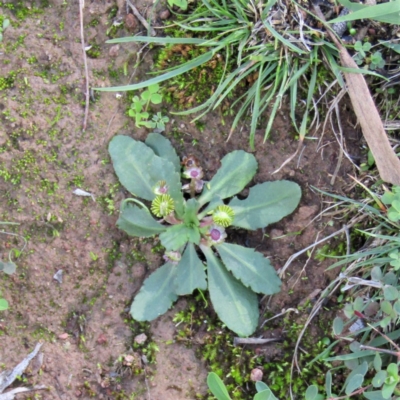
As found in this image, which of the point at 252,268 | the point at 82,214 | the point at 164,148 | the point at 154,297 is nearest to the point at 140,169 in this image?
the point at 164,148

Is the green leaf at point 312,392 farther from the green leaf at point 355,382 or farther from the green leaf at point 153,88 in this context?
the green leaf at point 153,88

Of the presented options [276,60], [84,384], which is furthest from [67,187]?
[276,60]

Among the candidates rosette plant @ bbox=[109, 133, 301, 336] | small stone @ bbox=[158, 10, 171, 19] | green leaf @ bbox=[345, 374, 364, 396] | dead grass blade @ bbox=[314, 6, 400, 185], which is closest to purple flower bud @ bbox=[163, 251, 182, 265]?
rosette plant @ bbox=[109, 133, 301, 336]

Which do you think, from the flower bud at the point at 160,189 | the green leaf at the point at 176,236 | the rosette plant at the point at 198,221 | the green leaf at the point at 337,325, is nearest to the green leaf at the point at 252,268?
the rosette plant at the point at 198,221

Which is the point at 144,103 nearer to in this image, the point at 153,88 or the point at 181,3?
the point at 153,88

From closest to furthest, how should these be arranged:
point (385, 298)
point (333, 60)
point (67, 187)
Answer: point (385, 298)
point (333, 60)
point (67, 187)

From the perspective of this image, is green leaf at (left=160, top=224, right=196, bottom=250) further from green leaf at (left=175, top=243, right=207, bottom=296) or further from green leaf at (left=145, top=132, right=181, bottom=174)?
green leaf at (left=145, top=132, right=181, bottom=174)

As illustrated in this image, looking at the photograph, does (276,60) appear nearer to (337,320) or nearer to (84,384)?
(337,320)
